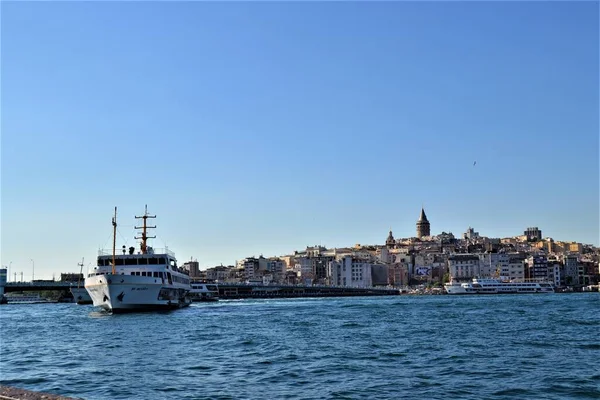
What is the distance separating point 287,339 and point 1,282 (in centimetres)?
11819

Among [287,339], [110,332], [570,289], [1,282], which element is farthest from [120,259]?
[570,289]

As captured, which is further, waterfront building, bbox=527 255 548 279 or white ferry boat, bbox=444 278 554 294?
waterfront building, bbox=527 255 548 279

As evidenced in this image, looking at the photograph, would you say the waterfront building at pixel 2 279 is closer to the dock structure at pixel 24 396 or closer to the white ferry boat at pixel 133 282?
the white ferry boat at pixel 133 282

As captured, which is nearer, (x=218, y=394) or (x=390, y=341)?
(x=218, y=394)

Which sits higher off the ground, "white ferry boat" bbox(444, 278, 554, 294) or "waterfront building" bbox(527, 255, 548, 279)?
"waterfront building" bbox(527, 255, 548, 279)

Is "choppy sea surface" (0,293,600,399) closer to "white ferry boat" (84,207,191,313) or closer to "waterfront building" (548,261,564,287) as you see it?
"white ferry boat" (84,207,191,313)

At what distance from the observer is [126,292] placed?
62938 mm

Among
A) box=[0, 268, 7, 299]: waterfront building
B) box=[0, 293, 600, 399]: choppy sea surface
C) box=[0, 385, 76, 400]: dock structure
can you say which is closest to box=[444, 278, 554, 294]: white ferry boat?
box=[0, 268, 7, 299]: waterfront building

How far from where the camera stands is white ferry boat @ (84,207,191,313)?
62.8 meters

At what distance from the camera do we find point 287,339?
35688mm

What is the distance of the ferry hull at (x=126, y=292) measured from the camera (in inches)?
2458

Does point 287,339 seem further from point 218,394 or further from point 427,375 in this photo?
point 218,394

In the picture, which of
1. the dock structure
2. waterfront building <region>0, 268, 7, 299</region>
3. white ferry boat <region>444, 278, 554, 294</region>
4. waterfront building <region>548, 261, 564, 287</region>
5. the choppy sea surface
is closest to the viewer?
the dock structure

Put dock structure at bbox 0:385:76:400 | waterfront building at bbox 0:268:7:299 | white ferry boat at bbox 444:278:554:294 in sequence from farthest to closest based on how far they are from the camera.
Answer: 1. white ferry boat at bbox 444:278:554:294
2. waterfront building at bbox 0:268:7:299
3. dock structure at bbox 0:385:76:400
